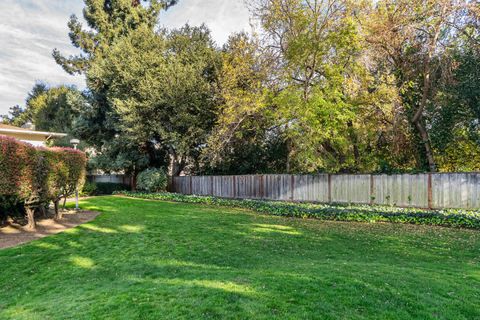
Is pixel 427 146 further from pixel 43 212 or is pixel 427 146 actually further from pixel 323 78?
pixel 43 212

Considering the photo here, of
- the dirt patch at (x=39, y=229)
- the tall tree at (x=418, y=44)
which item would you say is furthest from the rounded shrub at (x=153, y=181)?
the tall tree at (x=418, y=44)

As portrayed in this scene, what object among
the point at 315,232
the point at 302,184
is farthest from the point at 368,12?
the point at 315,232

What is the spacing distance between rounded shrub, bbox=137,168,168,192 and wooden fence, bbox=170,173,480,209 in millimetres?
3691

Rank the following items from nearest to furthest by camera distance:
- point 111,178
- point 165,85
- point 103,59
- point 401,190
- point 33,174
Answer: point 33,174 → point 401,190 → point 165,85 → point 103,59 → point 111,178

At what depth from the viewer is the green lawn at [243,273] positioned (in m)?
3.60

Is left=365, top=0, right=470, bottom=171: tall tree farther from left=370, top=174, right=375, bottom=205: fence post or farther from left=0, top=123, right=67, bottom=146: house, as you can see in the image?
left=0, top=123, right=67, bottom=146: house

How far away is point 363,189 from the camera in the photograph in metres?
13.0

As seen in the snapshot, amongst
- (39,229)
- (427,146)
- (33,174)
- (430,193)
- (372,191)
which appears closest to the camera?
(33,174)

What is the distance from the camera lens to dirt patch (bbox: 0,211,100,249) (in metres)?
7.75

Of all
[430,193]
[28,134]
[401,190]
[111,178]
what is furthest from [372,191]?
[111,178]

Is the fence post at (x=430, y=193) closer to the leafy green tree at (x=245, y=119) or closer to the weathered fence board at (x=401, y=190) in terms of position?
the weathered fence board at (x=401, y=190)

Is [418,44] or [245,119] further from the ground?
[418,44]

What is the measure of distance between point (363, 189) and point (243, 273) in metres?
9.60

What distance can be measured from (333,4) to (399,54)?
12.0 ft
